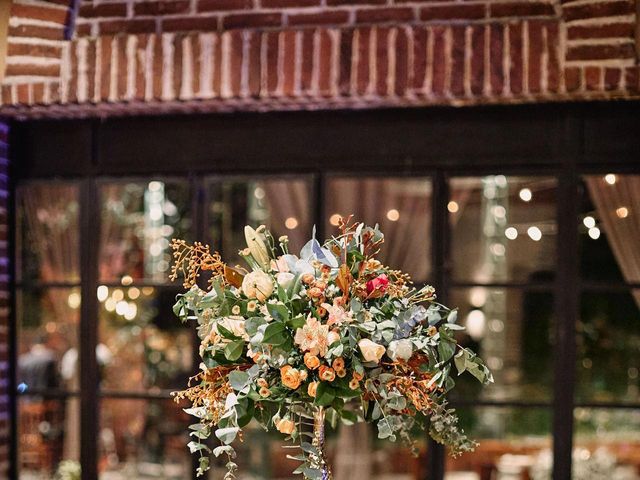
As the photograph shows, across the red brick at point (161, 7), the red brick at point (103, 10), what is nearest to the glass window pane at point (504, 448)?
the red brick at point (161, 7)

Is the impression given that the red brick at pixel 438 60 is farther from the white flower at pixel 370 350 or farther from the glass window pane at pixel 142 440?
the glass window pane at pixel 142 440

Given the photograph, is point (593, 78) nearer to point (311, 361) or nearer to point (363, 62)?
point (363, 62)

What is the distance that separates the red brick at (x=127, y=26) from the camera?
2.96 metres

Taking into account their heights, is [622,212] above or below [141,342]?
above

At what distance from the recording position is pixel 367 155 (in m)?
2.99

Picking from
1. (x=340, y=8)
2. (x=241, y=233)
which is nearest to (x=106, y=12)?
(x=340, y=8)

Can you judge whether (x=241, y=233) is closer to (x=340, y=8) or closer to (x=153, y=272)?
(x=153, y=272)

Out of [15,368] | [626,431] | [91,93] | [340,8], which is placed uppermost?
[340,8]

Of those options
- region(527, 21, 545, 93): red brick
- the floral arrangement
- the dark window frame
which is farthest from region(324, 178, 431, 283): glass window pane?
the floral arrangement

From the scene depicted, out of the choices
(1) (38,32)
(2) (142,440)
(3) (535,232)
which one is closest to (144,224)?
(2) (142,440)

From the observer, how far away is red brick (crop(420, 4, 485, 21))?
2781 millimetres

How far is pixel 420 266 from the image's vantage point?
14.0 ft

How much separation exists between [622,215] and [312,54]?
142 centimetres

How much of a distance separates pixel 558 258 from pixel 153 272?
443cm
